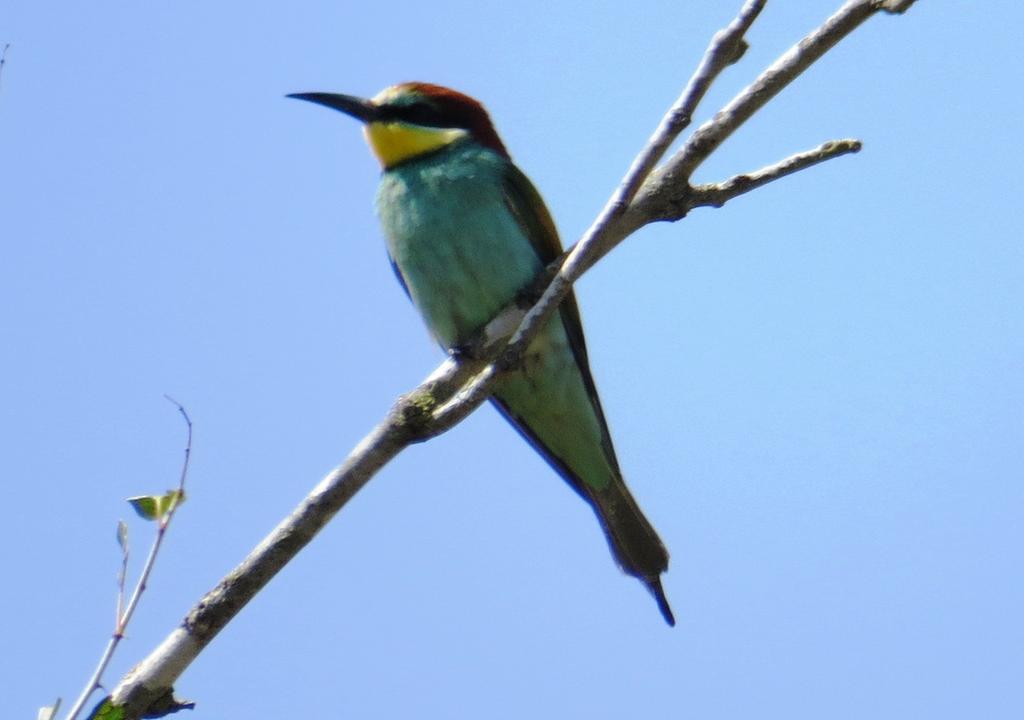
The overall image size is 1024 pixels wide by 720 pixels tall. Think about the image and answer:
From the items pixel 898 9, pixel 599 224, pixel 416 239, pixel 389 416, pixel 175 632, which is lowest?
pixel 175 632

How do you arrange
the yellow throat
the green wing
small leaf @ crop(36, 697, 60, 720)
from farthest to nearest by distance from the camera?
the yellow throat
the green wing
small leaf @ crop(36, 697, 60, 720)

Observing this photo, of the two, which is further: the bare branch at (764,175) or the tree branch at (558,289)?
the bare branch at (764,175)

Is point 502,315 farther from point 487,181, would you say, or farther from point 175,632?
point 175,632

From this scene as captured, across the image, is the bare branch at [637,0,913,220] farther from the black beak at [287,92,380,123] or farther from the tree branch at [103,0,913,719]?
the black beak at [287,92,380,123]

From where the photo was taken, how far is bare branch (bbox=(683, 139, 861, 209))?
2.74m

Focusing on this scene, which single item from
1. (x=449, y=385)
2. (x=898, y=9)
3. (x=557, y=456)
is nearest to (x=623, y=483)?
(x=557, y=456)

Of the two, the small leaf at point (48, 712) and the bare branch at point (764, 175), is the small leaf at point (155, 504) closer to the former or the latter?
the small leaf at point (48, 712)

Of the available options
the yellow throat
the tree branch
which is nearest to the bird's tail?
the tree branch

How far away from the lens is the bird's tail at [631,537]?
389cm

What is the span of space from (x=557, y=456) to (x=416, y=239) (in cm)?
84

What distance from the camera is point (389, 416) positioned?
264 cm

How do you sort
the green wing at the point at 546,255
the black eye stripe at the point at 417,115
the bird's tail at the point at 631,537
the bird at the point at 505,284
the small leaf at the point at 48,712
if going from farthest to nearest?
the black eye stripe at the point at 417,115
the green wing at the point at 546,255
the bird at the point at 505,284
the bird's tail at the point at 631,537
the small leaf at the point at 48,712

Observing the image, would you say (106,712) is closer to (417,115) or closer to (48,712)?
(48,712)

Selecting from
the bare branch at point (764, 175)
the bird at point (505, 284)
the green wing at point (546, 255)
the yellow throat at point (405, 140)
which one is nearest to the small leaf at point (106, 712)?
the bare branch at point (764, 175)
